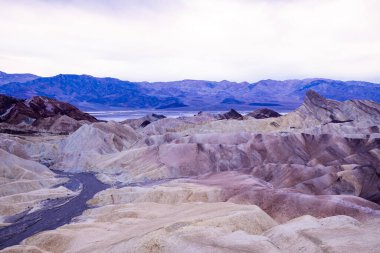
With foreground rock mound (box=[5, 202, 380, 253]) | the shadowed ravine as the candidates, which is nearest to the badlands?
foreground rock mound (box=[5, 202, 380, 253])

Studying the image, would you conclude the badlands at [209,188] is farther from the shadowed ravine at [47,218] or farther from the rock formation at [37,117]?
the rock formation at [37,117]

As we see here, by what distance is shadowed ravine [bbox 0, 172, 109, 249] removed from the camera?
35188mm

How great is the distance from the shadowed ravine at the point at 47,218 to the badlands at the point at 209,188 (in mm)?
569

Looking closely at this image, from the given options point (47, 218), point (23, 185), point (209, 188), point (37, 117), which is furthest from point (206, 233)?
point (37, 117)

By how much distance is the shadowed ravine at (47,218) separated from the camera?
35.2 metres

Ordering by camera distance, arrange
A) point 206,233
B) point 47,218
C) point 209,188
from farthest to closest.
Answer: point 209,188
point 47,218
point 206,233

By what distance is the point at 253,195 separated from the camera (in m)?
39.9

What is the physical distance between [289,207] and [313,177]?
13.5m

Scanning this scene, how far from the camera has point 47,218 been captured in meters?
40.2

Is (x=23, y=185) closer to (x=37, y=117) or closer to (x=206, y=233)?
(x=206, y=233)

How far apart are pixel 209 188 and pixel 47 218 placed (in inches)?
615

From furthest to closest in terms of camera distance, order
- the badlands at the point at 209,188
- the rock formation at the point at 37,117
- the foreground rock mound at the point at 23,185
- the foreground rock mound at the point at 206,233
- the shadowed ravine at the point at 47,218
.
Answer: the rock formation at the point at 37,117, the foreground rock mound at the point at 23,185, the shadowed ravine at the point at 47,218, the badlands at the point at 209,188, the foreground rock mound at the point at 206,233

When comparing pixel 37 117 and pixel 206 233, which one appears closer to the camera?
pixel 206 233

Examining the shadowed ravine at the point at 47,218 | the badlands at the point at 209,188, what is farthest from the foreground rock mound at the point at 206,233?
the shadowed ravine at the point at 47,218
